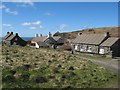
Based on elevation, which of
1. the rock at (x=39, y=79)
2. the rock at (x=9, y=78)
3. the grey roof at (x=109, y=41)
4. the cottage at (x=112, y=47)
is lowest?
the rock at (x=39, y=79)

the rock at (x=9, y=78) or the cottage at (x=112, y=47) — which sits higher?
the cottage at (x=112, y=47)

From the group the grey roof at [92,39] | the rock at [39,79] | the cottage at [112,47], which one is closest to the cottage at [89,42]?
the grey roof at [92,39]

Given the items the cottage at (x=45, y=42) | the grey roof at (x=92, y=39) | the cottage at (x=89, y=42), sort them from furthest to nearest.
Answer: the cottage at (x=45, y=42), the grey roof at (x=92, y=39), the cottage at (x=89, y=42)

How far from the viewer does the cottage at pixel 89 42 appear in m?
74.7

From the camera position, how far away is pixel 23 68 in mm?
39156

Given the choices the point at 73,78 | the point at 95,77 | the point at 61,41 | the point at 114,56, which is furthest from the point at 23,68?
the point at 61,41

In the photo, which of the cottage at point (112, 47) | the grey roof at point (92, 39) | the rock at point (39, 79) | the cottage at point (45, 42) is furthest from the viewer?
the cottage at point (45, 42)

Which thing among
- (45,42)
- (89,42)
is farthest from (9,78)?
(45,42)

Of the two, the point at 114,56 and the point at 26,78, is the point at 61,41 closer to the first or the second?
the point at 114,56

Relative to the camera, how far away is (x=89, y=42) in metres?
77.4

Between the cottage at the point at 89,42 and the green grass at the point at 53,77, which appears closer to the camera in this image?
the green grass at the point at 53,77

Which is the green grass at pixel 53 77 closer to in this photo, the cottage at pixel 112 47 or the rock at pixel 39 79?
the rock at pixel 39 79

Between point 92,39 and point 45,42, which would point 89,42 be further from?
point 45,42

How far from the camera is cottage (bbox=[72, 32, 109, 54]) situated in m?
74.7
